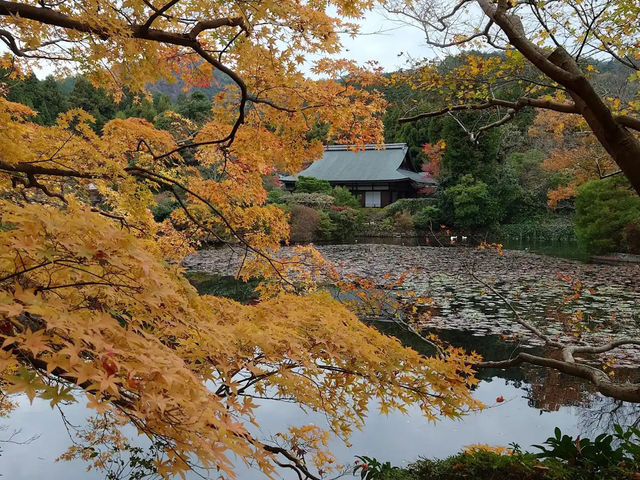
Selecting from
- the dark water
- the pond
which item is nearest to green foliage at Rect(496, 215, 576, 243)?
the dark water

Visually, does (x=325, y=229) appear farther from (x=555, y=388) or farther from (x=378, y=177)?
(x=555, y=388)

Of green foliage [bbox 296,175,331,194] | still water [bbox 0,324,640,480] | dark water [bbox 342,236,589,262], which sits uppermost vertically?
green foliage [bbox 296,175,331,194]

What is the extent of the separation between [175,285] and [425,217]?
1919 cm

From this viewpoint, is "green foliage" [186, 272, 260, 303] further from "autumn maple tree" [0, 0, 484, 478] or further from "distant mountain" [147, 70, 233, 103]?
"autumn maple tree" [0, 0, 484, 478]

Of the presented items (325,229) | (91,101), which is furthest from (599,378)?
(91,101)

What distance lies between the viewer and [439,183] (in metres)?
20.2

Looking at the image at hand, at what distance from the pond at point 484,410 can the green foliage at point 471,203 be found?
9211 mm

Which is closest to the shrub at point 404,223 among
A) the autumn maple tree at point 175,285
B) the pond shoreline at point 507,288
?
the pond shoreline at point 507,288

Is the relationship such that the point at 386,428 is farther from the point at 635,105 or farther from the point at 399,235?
the point at 399,235

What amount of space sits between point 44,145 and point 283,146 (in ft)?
5.24

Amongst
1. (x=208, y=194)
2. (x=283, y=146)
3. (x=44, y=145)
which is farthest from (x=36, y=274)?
(x=208, y=194)

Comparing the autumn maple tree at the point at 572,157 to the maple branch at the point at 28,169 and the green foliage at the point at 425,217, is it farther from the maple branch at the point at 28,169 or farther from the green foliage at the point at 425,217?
the maple branch at the point at 28,169

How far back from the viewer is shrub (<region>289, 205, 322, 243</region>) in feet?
62.0

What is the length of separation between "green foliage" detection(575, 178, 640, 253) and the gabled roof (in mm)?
11256
